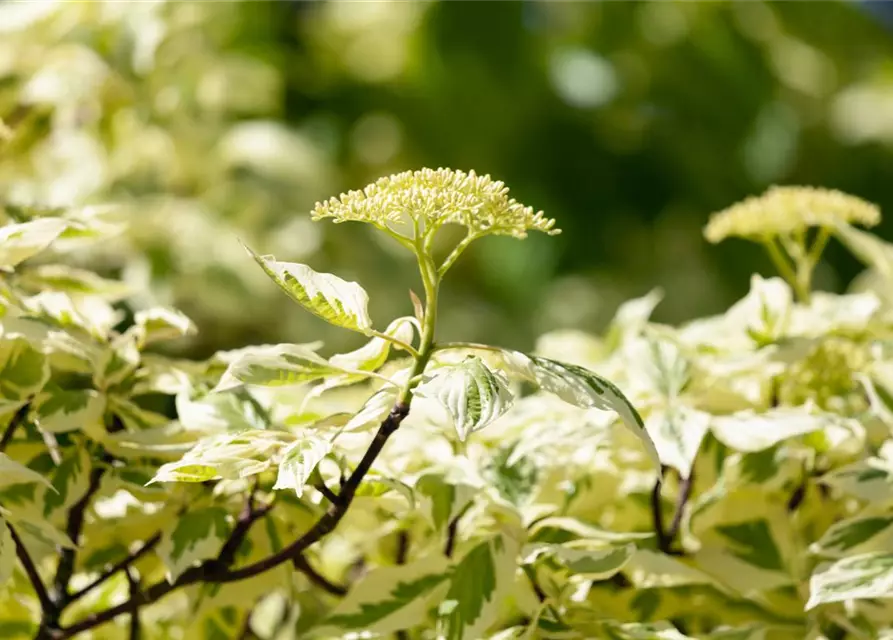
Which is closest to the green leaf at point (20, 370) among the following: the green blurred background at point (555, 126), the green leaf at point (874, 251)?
the green leaf at point (874, 251)

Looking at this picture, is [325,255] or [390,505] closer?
[390,505]

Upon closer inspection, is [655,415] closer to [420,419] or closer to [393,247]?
[420,419]

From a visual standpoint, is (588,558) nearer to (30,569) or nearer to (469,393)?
(469,393)

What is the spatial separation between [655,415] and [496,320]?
4.20ft

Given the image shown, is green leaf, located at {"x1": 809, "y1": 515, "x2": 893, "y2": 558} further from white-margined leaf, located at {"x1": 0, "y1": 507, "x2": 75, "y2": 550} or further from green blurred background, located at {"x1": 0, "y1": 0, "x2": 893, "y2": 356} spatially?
green blurred background, located at {"x1": 0, "y1": 0, "x2": 893, "y2": 356}

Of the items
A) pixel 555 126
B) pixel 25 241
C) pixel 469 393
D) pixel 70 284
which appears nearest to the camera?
pixel 469 393

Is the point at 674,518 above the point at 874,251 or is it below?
below

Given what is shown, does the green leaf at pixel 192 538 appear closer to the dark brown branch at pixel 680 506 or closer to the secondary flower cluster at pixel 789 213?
the dark brown branch at pixel 680 506

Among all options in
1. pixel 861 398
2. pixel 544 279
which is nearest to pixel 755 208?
pixel 861 398

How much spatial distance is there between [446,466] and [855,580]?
0.65ft

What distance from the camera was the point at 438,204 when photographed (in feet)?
1.32

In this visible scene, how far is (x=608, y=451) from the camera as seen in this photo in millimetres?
590

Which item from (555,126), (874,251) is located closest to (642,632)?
(874,251)

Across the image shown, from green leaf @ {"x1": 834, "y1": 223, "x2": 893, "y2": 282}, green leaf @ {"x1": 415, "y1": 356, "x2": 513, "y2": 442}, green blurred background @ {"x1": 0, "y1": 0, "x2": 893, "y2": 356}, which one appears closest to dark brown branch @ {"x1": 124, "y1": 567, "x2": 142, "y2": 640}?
green leaf @ {"x1": 415, "y1": 356, "x2": 513, "y2": 442}
